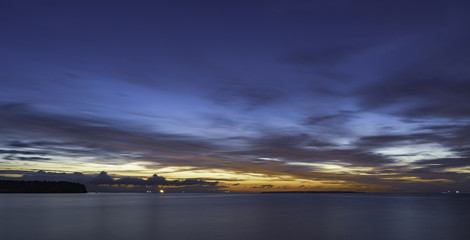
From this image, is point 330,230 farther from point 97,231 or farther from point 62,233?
point 62,233

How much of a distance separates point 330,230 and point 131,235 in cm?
2479

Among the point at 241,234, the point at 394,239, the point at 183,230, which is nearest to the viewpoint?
the point at 394,239

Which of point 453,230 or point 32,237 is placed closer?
point 32,237

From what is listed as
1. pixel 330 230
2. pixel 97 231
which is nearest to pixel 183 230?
pixel 97 231

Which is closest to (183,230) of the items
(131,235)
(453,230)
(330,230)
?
(131,235)

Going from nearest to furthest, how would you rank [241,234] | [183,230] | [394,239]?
1. [394,239]
2. [241,234]
3. [183,230]

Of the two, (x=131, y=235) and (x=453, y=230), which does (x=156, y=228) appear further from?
(x=453, y=230)

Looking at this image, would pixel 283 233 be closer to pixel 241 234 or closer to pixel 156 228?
pixel 241 234

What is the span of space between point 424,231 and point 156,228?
35213 mm

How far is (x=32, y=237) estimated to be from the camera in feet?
127

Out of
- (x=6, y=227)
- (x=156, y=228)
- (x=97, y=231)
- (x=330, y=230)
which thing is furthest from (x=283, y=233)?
(x=6, y=227)

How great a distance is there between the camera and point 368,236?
1580 inches

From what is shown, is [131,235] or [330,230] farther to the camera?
[330,230]

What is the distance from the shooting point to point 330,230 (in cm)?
4566
